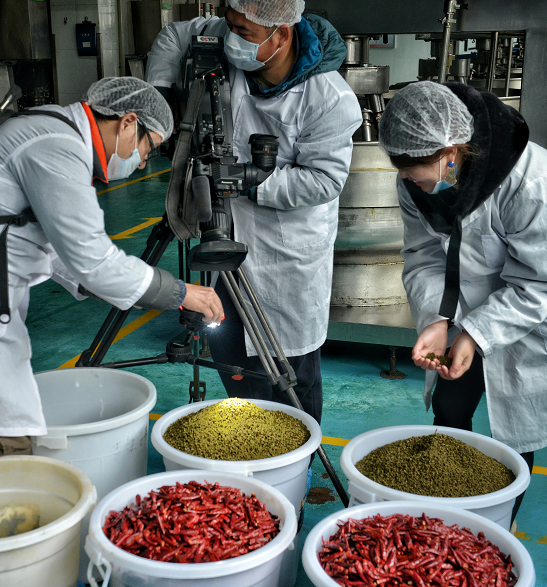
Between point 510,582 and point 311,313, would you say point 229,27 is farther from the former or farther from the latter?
point 510,582

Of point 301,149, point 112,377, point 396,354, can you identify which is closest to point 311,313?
point 301,149

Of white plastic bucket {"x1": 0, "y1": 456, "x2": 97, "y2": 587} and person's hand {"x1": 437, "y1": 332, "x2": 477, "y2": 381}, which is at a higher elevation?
person's hand {"x1": 437, "y1": 332, "x2": 477, "y2": 381}

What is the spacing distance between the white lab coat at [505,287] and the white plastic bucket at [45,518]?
1.06 meters

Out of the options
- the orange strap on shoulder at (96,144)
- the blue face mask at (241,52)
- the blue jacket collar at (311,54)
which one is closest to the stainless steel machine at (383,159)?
the blue jacket collar at (311,54)

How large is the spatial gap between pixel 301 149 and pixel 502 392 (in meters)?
0.99

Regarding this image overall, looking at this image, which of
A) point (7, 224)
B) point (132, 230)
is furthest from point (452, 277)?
point (132, 230)

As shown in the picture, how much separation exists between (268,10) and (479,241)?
94cm

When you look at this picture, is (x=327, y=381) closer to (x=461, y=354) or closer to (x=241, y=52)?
(x=461, y=354)

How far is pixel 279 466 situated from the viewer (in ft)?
5.28

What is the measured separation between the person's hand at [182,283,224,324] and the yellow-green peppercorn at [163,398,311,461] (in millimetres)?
311

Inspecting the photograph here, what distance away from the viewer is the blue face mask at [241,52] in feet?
6.33

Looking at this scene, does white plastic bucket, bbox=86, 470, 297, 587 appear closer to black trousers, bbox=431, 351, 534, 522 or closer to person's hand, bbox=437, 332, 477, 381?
person's hand, bbox=437, 332, 477, 381

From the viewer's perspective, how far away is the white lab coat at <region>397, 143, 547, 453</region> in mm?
1569

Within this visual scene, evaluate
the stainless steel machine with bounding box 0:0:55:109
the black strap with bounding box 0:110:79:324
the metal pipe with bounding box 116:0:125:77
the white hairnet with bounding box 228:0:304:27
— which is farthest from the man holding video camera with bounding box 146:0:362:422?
the metal pipe with bounding box 116:0:125:77
